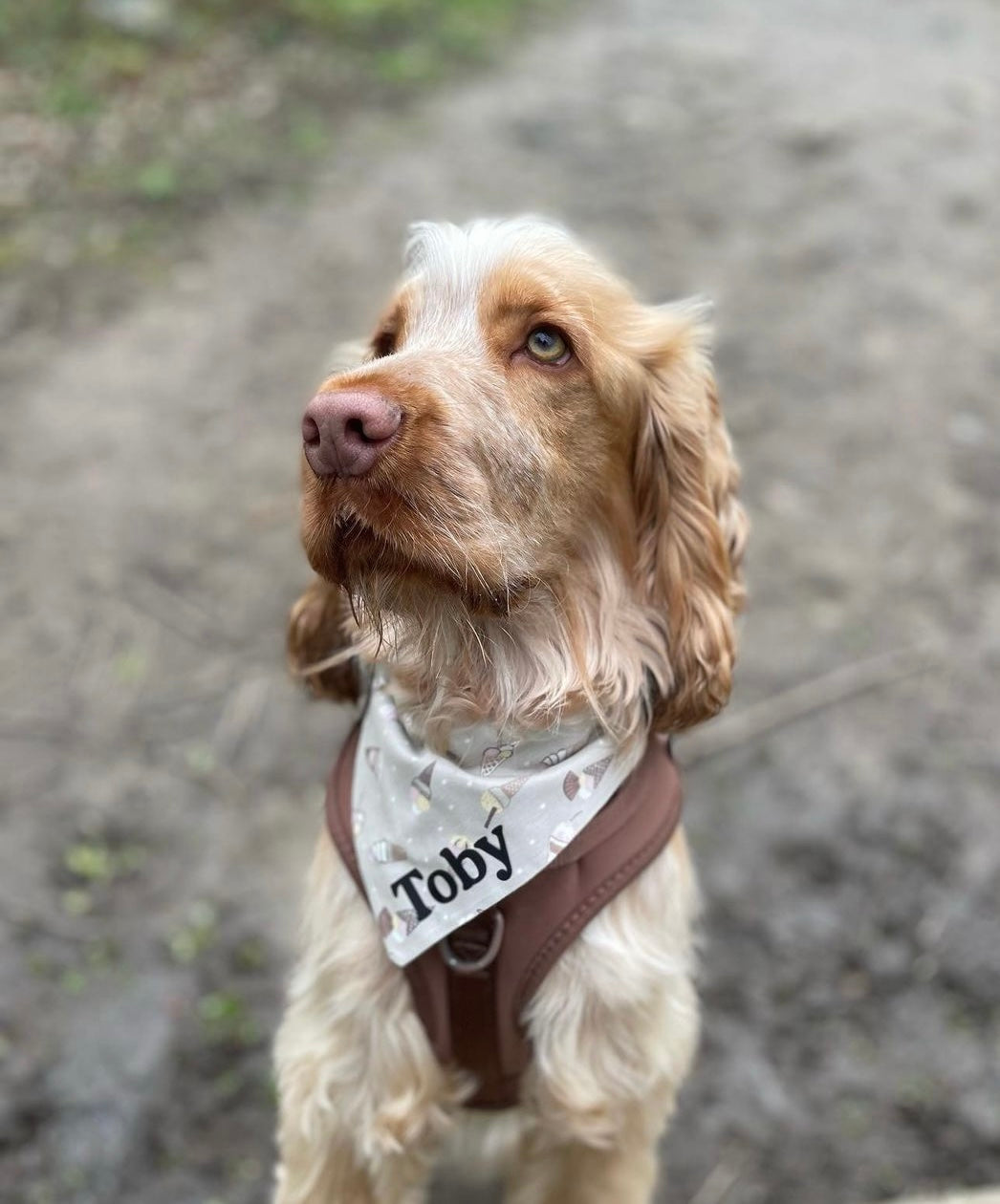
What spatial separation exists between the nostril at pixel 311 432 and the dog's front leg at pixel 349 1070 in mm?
1041

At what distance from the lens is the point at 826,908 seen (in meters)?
3.81

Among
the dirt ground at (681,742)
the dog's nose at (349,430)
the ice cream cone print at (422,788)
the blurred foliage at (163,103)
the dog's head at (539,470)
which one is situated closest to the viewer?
the dog's nose at (349,430)

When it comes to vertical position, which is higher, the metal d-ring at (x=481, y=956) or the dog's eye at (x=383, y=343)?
the dog's eye at (x=383, y=343)

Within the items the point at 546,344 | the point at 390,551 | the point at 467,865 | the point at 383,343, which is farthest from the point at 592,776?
the point at 383,343

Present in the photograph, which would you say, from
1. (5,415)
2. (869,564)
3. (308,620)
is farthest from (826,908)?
(5,415)

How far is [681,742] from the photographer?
4332 mm

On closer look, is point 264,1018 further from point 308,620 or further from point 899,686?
point 899,686

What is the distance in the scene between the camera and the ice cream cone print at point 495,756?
2336mm

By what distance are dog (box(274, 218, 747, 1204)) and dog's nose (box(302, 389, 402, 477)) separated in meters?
0.04

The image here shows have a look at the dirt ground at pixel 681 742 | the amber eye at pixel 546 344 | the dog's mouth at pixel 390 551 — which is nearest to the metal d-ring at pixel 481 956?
the dog's mouth at pixel 390 551

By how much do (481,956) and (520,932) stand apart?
107 millimetres

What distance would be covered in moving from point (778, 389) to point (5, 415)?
3.59 meters

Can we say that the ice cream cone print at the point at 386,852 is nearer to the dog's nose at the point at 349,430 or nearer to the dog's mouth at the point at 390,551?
the dog's mouth at the point at 390,551

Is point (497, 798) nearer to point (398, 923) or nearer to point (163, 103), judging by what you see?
point (398, 923)
